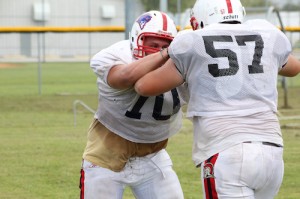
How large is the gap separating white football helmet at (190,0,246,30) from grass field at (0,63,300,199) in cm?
363

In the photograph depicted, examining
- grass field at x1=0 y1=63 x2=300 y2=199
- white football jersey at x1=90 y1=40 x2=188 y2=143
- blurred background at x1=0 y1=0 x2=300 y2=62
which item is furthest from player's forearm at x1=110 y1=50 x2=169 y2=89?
blurred background at x1=0 y1=0 x2=300 y2=62

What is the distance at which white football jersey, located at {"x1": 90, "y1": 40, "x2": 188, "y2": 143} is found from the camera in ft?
16.7

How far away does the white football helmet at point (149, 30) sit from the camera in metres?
4.85

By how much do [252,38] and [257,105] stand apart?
0.34 metres

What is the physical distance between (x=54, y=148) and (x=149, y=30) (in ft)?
20.2

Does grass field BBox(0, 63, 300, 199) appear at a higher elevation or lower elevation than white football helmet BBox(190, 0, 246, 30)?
lower

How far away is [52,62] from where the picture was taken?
33094 millimetres

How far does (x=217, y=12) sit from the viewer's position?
4477 mm

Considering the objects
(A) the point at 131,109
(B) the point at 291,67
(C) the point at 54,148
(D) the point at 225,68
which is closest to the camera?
(D) the point at 225,68

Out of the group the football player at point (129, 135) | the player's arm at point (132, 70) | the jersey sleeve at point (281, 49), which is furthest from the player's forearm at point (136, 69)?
the jersey sleeve at point (281, 49)

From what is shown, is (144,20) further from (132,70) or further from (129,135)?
(129,135)

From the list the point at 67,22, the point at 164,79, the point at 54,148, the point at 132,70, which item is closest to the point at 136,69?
the point at 132,70

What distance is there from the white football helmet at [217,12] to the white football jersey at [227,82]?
66mm

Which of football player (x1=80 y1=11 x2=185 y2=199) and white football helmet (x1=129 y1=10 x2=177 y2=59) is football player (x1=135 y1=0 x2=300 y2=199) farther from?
football player (x1=80 y1=11 x2=185 y2=199)
